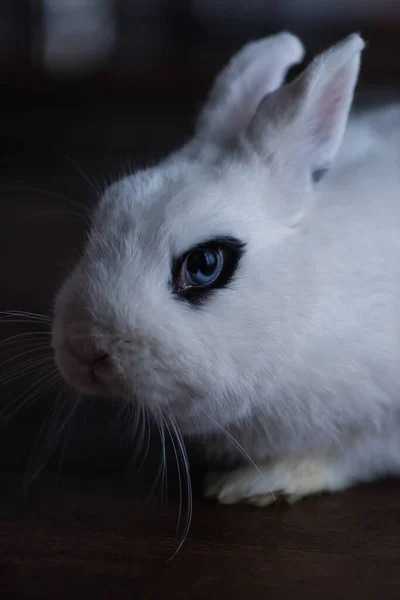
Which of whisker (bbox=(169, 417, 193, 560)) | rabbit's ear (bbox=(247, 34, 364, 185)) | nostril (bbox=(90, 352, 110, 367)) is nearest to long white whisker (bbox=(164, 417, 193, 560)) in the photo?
whisker (bbox=(169, 417, 193, 560))

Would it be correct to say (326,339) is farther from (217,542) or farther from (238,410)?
(217,542)

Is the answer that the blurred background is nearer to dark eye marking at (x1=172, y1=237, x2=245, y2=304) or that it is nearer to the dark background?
the dark background

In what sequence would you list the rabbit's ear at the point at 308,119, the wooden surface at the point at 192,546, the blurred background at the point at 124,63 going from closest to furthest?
1. the wooden surface at the point at 192,546
2. the rabbit's ear at the point at 308,119
3. the blurred background at the point at 124,63

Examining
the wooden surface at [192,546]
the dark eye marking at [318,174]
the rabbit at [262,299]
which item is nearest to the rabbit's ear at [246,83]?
the rabbit at [262,299]

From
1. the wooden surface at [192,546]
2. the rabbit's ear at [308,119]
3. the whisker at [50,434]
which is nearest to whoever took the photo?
the wooden surface at [192,546]

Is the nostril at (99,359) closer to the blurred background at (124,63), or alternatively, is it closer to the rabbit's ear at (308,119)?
the rabbit's ear at (308,119)

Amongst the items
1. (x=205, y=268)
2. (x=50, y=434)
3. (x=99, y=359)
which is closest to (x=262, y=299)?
(x=205, y=268)
